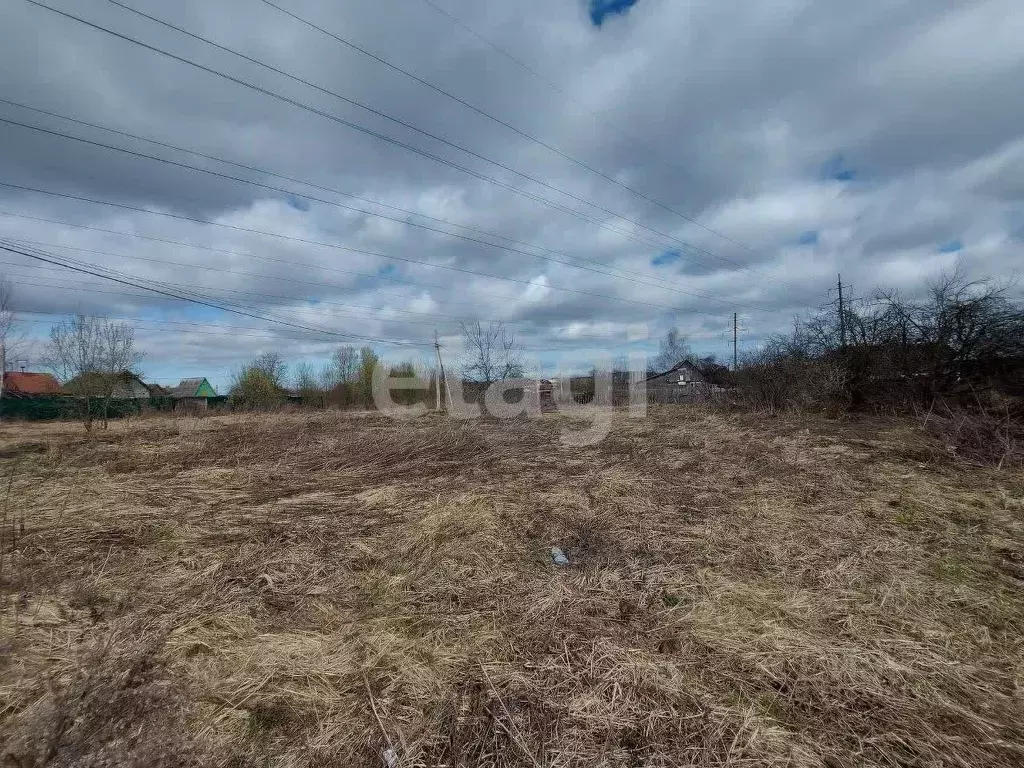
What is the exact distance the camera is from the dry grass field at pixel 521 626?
183 centimetres

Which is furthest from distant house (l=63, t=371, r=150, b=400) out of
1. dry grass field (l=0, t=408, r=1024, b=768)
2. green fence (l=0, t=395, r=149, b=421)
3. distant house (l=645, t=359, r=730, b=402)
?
distant house (l=645, t=359, r=730, b=402)

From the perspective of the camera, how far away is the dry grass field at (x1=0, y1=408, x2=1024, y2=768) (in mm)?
1830

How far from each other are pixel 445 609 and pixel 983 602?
11.5 feet

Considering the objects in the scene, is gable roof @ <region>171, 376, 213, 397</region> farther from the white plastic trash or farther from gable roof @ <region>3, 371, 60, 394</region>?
the white plastic trash

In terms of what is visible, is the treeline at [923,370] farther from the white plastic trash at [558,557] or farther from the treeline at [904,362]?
the white plastic trash at [558,557]

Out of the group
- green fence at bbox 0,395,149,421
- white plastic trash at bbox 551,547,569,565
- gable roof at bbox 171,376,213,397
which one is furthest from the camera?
gable roof at bbox 171,376,213,397

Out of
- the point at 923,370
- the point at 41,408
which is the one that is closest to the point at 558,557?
the point at 923,370

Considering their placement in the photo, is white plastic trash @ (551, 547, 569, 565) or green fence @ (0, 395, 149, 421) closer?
white plastic trash @ (551, 547, 569, 565)

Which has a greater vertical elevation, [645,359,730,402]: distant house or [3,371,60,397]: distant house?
[3,371,60,397]: distant house

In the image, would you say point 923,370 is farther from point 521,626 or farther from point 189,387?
point 189,387

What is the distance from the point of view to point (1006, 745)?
5.77 ft

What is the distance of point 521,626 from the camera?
267cm

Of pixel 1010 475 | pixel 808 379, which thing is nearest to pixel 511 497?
pixel 1010 475

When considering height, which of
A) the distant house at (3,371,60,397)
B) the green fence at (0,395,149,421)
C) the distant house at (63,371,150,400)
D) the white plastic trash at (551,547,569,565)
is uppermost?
the distant house at (3,371,60,397)
